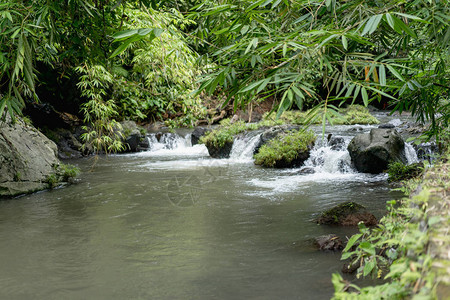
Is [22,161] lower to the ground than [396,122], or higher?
lower

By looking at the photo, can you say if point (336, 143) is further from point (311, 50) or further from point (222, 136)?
point (311, 50)

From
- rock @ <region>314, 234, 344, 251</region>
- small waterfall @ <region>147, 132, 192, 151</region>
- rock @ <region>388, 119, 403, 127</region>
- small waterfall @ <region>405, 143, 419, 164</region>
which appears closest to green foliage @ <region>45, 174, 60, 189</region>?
rock @ <region>314, 234, 344, 251</region>

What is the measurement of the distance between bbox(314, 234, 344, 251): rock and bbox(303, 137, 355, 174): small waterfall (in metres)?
5.43

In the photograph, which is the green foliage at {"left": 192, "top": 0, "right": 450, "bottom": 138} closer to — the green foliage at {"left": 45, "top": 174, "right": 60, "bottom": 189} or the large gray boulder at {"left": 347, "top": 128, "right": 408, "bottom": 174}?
the large gray boulder at {"left": 347, "top": 128, "right": 408, "bottom": 174}

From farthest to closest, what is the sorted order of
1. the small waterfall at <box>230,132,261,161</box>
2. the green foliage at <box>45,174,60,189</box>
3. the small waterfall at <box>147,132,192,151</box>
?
the small waterfall at <box>147,132,192,151</box>
the small waterfall at <box>230,132,261,161</box>
the green foliage at <box>45,174,60,189</box>

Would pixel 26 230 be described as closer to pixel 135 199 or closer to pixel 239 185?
pixel 135 199

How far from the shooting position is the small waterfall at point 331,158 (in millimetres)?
10086

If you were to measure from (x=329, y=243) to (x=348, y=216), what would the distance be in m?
0.95

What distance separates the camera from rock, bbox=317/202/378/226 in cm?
530

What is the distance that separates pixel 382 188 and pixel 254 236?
3638mm

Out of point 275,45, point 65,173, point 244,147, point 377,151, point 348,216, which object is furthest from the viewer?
point 244,147

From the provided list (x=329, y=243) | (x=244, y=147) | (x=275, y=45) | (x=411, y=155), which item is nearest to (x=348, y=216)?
(x=329, y=243)

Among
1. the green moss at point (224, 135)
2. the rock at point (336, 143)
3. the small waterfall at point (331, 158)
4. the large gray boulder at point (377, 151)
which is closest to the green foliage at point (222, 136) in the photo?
the green moss at point (224, 135)

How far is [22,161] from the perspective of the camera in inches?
328
